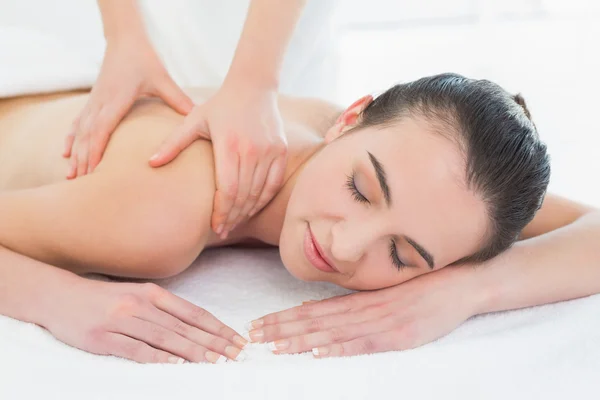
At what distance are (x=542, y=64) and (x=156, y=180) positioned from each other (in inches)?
69.9

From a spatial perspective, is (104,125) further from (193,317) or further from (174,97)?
(193,317)

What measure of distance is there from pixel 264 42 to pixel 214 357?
0.61 m

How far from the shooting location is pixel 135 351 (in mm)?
962

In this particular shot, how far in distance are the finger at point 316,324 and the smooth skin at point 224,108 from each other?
226 mm

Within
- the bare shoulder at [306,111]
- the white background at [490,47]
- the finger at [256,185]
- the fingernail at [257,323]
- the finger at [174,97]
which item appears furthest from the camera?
the white background at [490,47]

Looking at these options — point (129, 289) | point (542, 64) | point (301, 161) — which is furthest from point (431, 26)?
point (129, 289)

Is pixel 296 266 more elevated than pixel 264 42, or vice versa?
pixel 264 42

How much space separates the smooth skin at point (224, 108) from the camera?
115 cm

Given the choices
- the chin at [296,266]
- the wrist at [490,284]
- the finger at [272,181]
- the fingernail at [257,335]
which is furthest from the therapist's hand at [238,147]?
the wrist at [490,284]

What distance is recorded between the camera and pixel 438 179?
103 centimetres

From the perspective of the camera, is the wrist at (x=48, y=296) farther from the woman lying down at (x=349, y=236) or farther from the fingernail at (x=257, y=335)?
the fingernail at (x=257, y=335)

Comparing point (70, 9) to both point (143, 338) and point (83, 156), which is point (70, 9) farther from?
point (143, 338)

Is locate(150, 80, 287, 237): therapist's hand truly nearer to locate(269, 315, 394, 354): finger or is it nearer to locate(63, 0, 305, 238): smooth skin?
locate(63, 0, 305, 238): smooth skin

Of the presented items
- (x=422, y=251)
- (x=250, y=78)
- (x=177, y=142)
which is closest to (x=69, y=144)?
(x=177, y=142)
